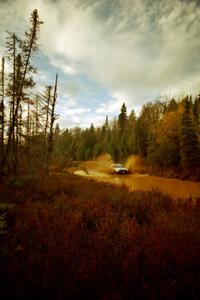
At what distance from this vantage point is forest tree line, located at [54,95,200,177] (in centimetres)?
3175

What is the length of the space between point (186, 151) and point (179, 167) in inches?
143

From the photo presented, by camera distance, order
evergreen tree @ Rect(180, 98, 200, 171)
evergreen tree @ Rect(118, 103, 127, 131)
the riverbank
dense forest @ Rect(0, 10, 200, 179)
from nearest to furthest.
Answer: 1. the riverbank
2. dense forest @ Rect(0, 10, 200, 179)
3. evergreen tree @ Rect(180, 98, 200, 171)
4. evergreen tree @ Rect(118, 103, 127, 131)

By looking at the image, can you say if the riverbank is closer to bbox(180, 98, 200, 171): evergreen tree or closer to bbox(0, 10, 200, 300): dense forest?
bbox(0, 10, 200, 300): dense forest

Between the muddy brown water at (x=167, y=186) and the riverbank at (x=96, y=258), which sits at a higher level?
the riverbank at (x=96, y=258)

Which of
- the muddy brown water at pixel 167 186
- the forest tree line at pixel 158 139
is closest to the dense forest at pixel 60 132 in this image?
the forest tree line at pixel 158 139

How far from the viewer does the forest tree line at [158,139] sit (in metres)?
31.8

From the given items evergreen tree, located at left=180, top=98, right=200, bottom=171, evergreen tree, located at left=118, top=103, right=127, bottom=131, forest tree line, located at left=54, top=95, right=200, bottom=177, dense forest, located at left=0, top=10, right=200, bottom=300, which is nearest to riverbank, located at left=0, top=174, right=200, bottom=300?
dense forest, located at left=0, top=10, right=200, bottom=300

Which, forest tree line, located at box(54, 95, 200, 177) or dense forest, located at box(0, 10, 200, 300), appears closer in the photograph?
dense forest, located at box(0, 10, 200, 300)

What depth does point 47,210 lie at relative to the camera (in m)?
6.63

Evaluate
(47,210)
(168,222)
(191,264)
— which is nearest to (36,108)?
(47,210)

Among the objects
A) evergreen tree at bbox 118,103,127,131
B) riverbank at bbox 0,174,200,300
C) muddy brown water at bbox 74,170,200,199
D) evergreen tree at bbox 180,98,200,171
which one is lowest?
muddy brown water at bbox 74,170,200,199

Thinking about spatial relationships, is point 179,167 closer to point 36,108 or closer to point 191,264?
point 36,108

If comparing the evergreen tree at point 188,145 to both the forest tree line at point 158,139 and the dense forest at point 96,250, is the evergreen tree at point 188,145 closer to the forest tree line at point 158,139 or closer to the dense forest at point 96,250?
the forest tree line at point 158,139

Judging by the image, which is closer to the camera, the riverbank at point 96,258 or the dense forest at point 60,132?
the riverbank at point 96,258
